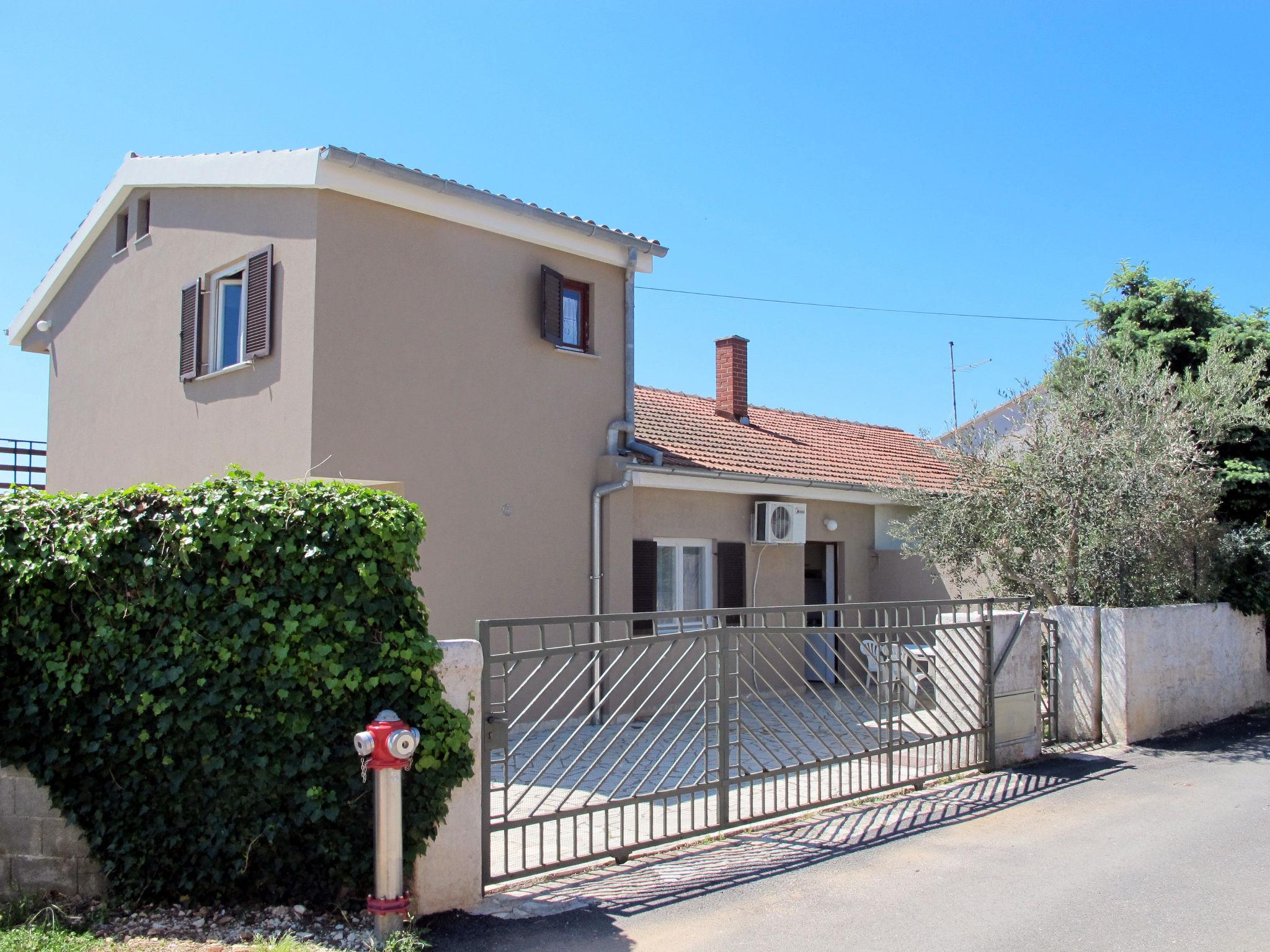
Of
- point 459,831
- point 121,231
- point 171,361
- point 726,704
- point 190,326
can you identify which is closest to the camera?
point 459,831

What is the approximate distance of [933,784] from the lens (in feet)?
27.6

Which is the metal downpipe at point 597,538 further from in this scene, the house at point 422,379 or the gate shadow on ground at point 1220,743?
the gate shadow on ground at point 1220,743

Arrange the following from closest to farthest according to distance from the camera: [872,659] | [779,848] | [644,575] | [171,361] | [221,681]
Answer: [221,681] < [779,848] < [872,659] < [171,361] < [644,575]

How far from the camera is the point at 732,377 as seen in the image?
647 inches

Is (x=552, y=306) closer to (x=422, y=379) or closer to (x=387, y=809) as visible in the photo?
(x=422, y=379)

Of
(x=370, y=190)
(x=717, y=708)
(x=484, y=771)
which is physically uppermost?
(x=370, y=190)

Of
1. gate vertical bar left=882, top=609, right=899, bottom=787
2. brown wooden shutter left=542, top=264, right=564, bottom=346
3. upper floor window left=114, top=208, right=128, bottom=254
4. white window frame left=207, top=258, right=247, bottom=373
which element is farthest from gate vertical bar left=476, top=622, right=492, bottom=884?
upper floor window left=114, top=208, right=128, bottom=254

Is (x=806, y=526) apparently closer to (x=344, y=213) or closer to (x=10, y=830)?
(x=344, y=213)

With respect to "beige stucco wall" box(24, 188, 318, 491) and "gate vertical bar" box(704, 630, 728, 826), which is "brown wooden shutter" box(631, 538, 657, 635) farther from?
"gate vertical bar" box(704, 630, 728, 826)

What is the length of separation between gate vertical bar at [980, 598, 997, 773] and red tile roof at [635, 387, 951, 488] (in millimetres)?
4242

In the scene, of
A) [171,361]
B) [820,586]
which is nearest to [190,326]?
[171,361]

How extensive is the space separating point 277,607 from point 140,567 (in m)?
0.75

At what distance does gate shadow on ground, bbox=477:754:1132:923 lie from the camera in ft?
18.1

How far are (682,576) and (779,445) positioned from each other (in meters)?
3.74
